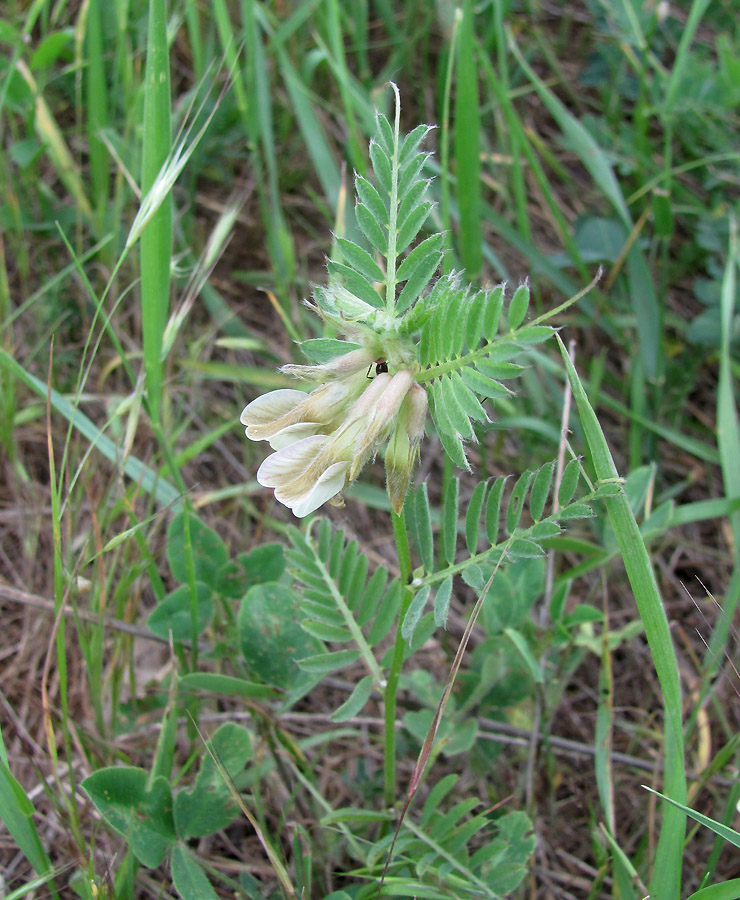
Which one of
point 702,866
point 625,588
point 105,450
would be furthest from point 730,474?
point 105,450

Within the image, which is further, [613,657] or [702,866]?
[613,657]

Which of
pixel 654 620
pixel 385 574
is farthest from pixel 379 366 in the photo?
pixel 654 620

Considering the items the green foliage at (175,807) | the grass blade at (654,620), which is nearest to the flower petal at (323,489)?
the grass blade at (654,620)

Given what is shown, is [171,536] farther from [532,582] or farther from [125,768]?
[532,582]

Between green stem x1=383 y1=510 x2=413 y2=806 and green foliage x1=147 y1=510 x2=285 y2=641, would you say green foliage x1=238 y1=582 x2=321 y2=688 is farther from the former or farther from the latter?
green stem x1=383 y1=510 x2=413 y2=806

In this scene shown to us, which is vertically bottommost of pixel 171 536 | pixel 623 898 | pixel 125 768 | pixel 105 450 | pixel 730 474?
pixel 623 898
